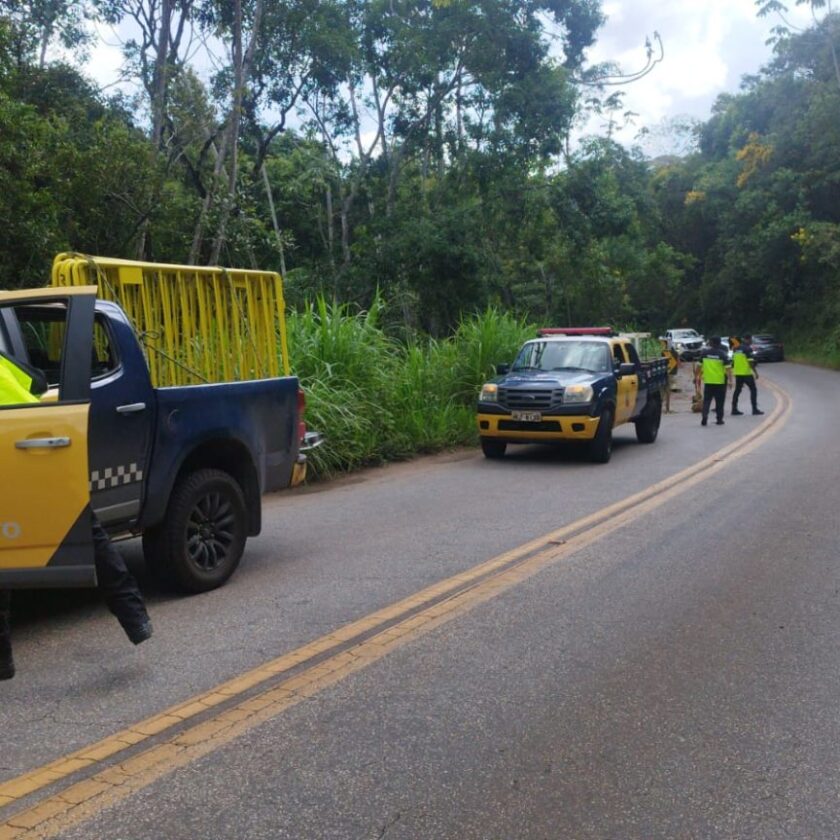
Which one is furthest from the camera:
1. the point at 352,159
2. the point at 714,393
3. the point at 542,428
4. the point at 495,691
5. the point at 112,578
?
the point at 352,159

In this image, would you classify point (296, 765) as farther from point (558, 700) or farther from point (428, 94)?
point (428, 94)

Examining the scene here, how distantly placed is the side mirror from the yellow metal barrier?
7544mm

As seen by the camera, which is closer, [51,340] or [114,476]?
[114,476]

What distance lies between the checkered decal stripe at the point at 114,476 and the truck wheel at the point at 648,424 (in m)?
11.7

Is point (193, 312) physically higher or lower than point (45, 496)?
higher

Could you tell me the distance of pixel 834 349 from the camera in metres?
45.2

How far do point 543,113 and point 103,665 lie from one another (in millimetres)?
26186

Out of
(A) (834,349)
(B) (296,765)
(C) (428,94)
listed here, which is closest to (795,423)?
(C) (428,94)

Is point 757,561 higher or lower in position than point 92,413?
lower

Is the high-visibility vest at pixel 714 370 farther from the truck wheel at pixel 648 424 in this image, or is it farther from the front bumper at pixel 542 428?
the front bumper at pixel 542 428

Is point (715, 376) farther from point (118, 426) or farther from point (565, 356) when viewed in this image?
point (118, 426)

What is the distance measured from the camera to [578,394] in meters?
13.4

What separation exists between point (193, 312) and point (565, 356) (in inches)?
332

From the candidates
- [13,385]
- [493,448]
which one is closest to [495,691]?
[13,385]
